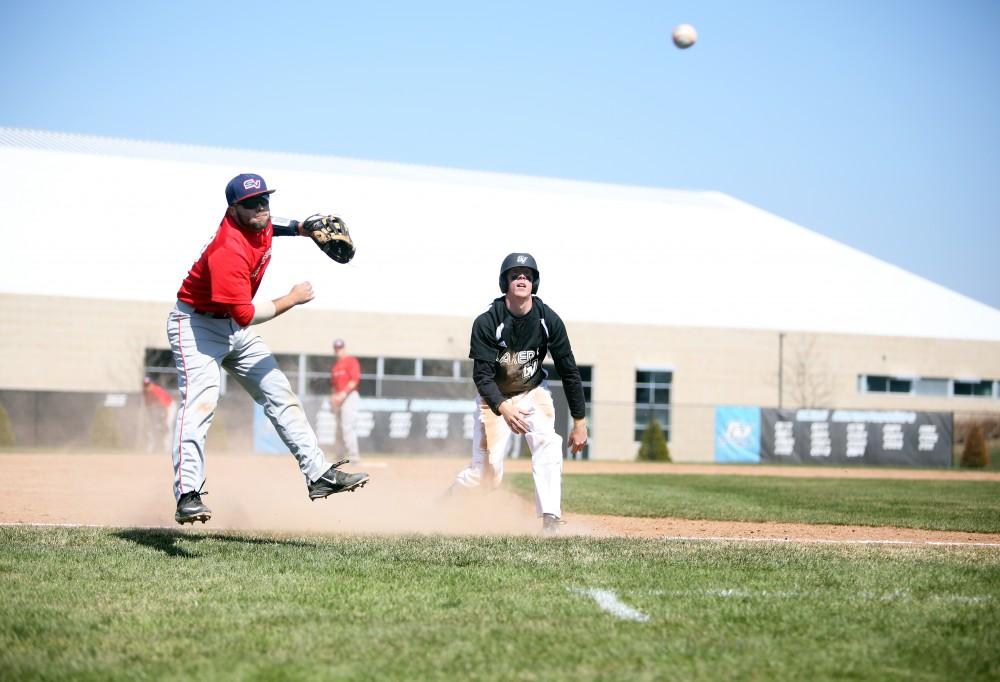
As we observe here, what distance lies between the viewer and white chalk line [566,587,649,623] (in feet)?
15.8

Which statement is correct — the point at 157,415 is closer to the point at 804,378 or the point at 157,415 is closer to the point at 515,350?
the point at 515,350

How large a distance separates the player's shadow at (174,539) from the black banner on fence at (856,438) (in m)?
25.4

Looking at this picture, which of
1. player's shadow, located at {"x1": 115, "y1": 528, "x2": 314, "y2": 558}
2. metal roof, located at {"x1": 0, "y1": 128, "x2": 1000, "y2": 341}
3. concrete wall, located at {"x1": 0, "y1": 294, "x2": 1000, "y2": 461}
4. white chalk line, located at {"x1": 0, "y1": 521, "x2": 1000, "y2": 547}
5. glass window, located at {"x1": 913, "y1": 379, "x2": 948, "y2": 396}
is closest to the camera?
player's shadow, located at {"x1": 115, "y1": 528, "x2": 314, "y2": 558}

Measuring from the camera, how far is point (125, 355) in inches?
1348

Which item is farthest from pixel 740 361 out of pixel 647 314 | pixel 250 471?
pixel 250 471

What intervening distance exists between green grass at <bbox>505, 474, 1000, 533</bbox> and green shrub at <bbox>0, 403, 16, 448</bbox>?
599 inches

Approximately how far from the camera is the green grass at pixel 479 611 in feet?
12.9

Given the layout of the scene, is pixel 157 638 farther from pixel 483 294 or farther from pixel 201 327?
pixel 483 294

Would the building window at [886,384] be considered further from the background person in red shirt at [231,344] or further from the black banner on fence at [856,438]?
the background person in red shirt at [231,344]

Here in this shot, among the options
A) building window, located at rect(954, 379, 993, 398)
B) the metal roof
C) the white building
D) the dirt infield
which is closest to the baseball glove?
the dirt infield

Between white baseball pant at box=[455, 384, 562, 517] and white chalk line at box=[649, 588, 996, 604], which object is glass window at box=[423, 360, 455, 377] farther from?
white chalk line at box=[649, 588, 996, 604]

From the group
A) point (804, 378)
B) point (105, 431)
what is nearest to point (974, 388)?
point (804, 378)

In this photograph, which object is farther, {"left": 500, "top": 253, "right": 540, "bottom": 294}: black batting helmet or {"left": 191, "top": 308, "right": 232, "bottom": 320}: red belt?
{"left": 500, "top": 253, "right": 540, "bottom": 294}: black batting helmet

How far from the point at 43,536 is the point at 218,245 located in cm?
236
